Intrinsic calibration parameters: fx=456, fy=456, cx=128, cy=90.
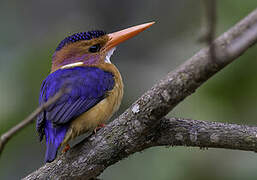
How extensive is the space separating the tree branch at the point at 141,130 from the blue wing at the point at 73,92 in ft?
0.89

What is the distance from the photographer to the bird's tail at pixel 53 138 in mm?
2793

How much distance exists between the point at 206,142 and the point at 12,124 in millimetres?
1712

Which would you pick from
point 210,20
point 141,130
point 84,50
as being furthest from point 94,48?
point 210,20

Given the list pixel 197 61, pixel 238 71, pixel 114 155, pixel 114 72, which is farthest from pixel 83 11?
pixel 197 61

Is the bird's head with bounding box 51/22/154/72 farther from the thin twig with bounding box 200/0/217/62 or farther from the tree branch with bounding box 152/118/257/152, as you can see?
the thin twig with bounding box 200/0/217/62

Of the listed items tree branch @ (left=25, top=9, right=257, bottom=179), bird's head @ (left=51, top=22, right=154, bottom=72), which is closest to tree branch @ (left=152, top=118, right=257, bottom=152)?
tree branch @ (left=25, top=9, right=257, bottom=179)

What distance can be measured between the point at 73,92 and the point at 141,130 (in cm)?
79

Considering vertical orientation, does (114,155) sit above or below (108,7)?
below

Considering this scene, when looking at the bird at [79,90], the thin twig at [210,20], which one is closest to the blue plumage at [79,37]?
the bird at [79,90]

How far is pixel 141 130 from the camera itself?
8.43 ft

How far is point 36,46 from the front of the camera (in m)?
4.31

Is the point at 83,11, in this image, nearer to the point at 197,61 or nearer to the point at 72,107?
the point at 72,107

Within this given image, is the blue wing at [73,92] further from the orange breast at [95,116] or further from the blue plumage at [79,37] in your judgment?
the blue plumage at [79,37]

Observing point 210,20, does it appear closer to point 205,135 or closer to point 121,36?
point 205,135
